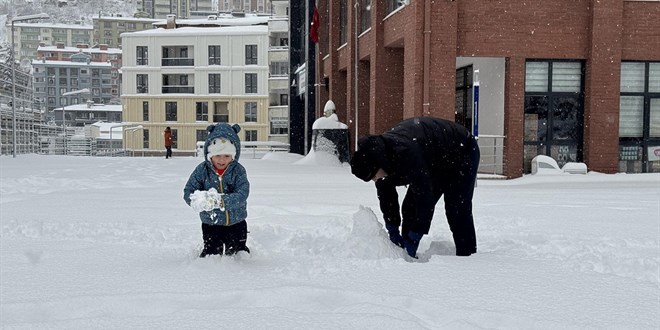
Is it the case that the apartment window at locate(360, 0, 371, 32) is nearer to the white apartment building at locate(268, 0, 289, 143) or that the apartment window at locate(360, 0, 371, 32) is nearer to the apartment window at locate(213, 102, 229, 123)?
the white apartment building at locate(268, 0, 289, 143)

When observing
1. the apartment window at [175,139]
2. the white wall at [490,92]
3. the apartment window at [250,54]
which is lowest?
the apartment window at [175,139]

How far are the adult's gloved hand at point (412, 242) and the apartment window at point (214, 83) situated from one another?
185 feet

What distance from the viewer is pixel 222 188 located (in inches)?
204

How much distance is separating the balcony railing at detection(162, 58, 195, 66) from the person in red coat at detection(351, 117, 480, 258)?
5726 cm

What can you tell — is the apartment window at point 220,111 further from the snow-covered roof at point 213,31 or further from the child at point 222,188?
the child at point 222,188

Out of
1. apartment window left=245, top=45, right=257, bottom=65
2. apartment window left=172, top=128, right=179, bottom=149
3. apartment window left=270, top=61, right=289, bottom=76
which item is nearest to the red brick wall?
apartment window left=270, top=61, right=289, bottom=76

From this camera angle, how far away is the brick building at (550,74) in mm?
15984

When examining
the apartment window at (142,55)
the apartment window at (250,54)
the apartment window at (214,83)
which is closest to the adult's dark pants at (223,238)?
the apartment window at (250,54)

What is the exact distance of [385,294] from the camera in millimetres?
4262

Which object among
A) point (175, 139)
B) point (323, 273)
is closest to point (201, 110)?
point (175, 139)

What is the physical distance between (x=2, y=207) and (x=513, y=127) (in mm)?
11766

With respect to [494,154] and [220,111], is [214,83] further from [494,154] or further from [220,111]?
[494,154]

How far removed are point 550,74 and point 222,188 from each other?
13252mm

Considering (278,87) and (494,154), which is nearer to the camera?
(494,154)
